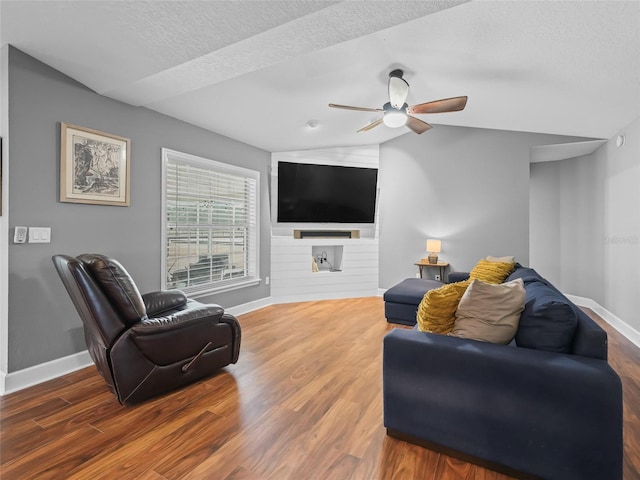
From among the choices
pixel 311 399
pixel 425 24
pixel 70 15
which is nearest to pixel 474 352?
pixel 311 399

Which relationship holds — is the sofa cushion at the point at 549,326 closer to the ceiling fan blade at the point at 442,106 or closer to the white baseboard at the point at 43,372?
the ceiling fan blade at the point at 442,106

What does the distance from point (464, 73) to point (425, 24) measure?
862 mm

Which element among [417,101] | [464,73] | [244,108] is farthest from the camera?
[417,101]

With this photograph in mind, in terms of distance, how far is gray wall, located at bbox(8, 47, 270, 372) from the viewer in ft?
7.73

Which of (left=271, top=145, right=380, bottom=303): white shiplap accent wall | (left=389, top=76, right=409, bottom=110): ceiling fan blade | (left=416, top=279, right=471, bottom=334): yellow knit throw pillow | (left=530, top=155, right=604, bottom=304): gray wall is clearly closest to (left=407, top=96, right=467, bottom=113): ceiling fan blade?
(left=389, top=76, right=409, bottom=110): ceiling fan blade

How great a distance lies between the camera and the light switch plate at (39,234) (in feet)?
7.95

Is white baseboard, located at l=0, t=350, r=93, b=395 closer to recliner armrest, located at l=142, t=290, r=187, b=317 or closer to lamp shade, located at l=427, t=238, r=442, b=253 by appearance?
recliner armrest, located at l=142, t=290, r=187, b=317

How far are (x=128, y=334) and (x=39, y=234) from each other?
121 centimetres

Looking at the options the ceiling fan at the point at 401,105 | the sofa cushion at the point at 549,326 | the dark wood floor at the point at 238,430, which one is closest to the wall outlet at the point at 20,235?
the dark wood floor at the point at 238,430

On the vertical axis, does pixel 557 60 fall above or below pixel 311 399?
above

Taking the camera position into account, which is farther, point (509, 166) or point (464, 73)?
point (509, 166)

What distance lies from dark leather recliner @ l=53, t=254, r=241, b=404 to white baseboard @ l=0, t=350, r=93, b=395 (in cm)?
51

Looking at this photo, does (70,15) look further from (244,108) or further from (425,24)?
(425,24)

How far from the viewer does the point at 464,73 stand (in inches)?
115
